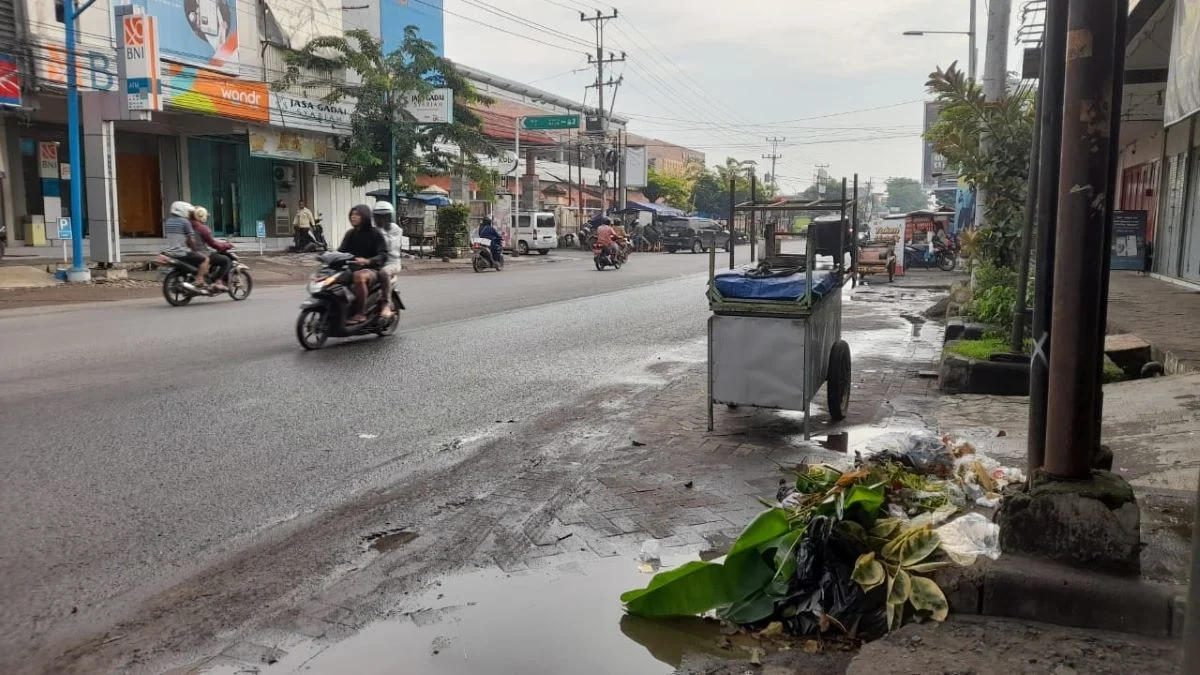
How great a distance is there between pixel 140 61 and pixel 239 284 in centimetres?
580

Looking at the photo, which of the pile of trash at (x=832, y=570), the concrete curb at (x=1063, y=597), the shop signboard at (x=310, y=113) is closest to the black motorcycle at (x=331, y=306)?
the pile of trash at (x=832, y=570)

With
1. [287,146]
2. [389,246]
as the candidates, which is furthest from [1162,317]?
[287,146]

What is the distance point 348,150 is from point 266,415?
74.7 feet

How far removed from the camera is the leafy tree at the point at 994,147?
31.9ft

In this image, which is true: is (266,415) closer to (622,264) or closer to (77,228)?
(77,228)

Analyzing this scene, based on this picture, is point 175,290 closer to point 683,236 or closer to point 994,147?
point 994,147

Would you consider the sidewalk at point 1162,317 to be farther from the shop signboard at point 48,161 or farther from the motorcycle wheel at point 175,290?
the shop signboard at point 48,161

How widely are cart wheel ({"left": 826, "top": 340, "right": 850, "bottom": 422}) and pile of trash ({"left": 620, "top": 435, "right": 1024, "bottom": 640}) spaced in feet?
9.15

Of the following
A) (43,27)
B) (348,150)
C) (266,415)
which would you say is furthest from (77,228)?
(266,415)

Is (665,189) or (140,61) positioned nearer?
(140,61)

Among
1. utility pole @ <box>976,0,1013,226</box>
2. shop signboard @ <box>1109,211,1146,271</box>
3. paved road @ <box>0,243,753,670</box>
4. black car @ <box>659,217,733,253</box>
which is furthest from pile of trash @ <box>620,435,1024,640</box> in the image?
black car @ <box>659,217,733,253</box>

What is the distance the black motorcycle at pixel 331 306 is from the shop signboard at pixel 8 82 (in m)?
11.5

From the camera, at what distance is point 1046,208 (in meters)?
4.52

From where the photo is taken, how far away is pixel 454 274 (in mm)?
25594
